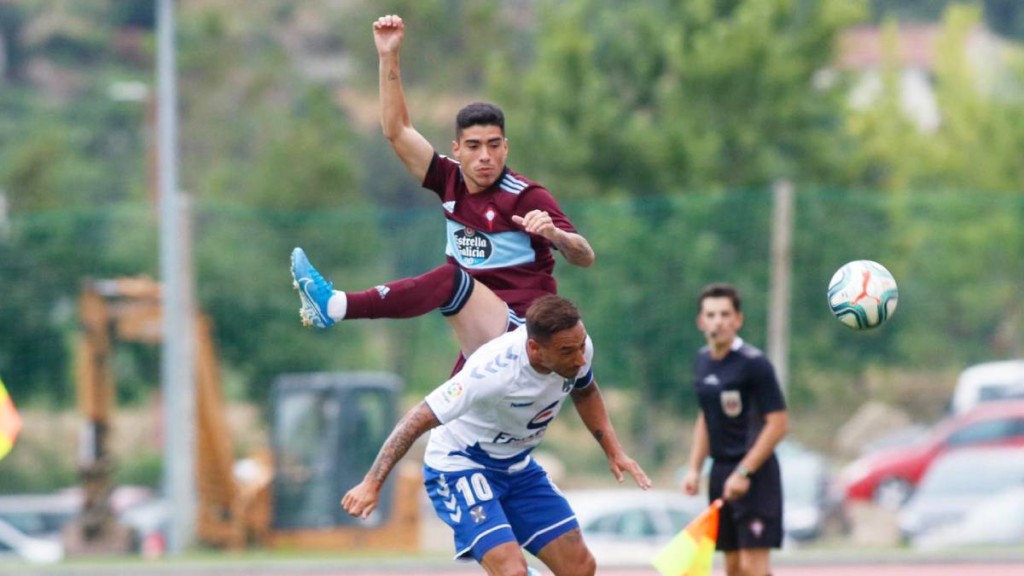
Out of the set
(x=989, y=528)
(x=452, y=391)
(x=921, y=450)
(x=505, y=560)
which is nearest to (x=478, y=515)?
(x=505, y=560)

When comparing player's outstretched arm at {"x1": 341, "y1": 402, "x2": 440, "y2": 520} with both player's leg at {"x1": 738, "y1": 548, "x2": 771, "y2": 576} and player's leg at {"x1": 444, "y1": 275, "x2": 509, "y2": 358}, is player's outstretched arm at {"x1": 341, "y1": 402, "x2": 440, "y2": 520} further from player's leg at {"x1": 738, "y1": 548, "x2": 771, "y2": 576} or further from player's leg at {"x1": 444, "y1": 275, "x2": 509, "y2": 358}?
player's leg at {"x1": 738, "y1": 548, "x2": 771, "y2": 576}

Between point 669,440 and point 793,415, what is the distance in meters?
1.72

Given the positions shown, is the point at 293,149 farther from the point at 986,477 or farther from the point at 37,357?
the point at 986,477

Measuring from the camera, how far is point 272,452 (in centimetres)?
2181

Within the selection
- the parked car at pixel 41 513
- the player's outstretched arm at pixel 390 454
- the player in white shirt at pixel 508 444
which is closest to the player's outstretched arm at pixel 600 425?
the player in white shirt at pixel 508 444

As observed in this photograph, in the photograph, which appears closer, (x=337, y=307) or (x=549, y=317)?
(x=549, y=317)

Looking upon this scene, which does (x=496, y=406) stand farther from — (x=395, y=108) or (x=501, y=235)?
(x=395, y=108)

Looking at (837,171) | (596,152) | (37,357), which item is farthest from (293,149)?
(37,357)

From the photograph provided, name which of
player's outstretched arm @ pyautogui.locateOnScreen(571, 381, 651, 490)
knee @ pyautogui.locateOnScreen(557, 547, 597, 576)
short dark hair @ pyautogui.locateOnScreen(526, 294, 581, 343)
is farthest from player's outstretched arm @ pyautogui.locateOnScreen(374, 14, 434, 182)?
knee @ pyautogui.locateOnScreen(557, 547, 597, 576)

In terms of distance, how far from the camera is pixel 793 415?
2234cm

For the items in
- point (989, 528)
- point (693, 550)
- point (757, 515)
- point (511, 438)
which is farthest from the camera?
point (989, 528)

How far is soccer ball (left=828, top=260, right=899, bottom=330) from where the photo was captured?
32.2 ft

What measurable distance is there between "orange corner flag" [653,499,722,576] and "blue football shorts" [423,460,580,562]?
1.86 metres

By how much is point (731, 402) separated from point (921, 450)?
14832 millimetres
